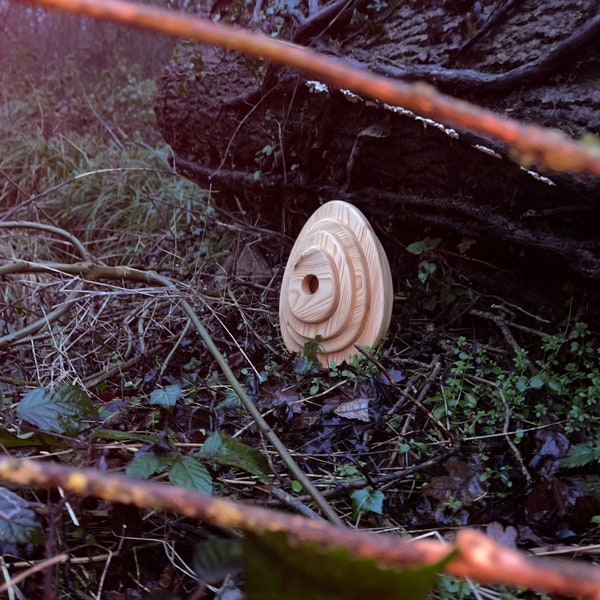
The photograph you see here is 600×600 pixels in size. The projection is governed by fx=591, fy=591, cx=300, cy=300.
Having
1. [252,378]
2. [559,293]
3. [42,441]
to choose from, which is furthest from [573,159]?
[252,378]

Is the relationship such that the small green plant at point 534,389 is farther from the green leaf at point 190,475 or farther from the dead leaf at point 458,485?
the green leaf at point 190,475

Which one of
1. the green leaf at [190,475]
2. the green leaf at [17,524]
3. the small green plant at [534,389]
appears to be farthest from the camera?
the small green plant at [534,389]

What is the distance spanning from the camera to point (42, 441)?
1096 mm

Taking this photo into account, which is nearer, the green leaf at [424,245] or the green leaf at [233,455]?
the green leaf at [233,455]

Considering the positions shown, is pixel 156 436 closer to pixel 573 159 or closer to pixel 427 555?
pixel 427 555

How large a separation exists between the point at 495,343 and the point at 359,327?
1.27 ft

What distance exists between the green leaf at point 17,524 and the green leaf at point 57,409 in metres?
0.25

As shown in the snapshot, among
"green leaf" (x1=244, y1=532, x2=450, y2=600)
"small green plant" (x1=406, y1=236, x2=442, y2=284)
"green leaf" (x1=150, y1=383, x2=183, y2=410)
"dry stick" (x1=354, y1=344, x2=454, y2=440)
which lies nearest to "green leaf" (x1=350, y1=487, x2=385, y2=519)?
"dry stick" (x1=354, y1=344, x2=454, y2=440)

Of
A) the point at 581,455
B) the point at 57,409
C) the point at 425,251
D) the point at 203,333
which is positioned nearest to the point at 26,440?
the point at 57,409

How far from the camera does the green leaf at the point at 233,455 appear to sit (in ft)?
3.33

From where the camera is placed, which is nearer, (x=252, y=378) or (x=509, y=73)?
(x=509, y=73)

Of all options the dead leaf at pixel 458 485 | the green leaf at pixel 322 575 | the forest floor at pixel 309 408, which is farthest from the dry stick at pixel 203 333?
the green leaf at pixel 322 575

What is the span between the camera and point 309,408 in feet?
5.32

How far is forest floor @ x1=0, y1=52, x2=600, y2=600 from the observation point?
3.34ft
